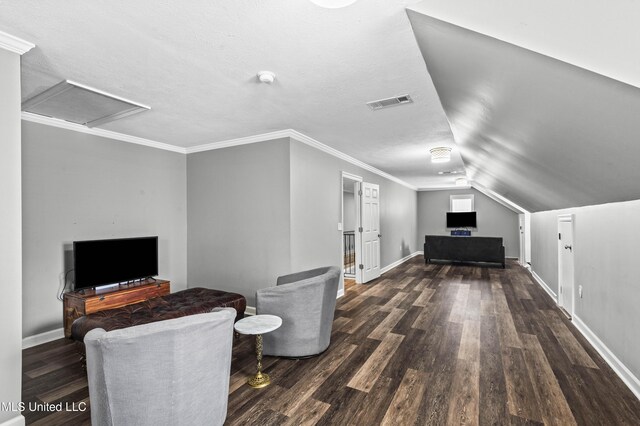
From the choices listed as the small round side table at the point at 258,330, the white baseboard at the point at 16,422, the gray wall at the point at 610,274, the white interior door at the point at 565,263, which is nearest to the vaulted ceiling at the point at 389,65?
the gray wall at the point at 610,274

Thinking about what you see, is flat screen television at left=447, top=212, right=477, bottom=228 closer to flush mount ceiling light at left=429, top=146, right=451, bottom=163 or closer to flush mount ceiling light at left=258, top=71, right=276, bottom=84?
flush mount ceiling light at left=429, top=146, right=451, bottom=163

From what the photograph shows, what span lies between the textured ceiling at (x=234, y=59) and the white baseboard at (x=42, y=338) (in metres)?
2.49

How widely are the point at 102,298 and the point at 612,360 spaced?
5071mm

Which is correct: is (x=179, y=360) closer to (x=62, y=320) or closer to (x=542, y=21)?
(x=542, y=21)

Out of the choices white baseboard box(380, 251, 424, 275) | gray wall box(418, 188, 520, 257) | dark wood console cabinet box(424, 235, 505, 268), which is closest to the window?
gray wall box(418, 188, 520, 257)

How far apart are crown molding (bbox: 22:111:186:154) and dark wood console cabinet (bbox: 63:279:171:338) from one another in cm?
194

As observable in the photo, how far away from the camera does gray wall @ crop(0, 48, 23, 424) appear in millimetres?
1823

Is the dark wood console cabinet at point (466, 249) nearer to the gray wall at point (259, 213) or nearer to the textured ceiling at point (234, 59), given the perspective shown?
the gray wall at point (259, 213)

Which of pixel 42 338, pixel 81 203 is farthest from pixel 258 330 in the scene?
pixel 81 203

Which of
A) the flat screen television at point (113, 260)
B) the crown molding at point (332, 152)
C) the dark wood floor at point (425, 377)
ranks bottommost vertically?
the dark wood floor at point (425, 377)

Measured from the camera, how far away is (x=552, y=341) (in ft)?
10.5

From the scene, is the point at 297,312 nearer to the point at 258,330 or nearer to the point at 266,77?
the point at 258,330

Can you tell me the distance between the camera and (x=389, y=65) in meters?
2.20

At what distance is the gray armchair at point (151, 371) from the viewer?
4.89ft
